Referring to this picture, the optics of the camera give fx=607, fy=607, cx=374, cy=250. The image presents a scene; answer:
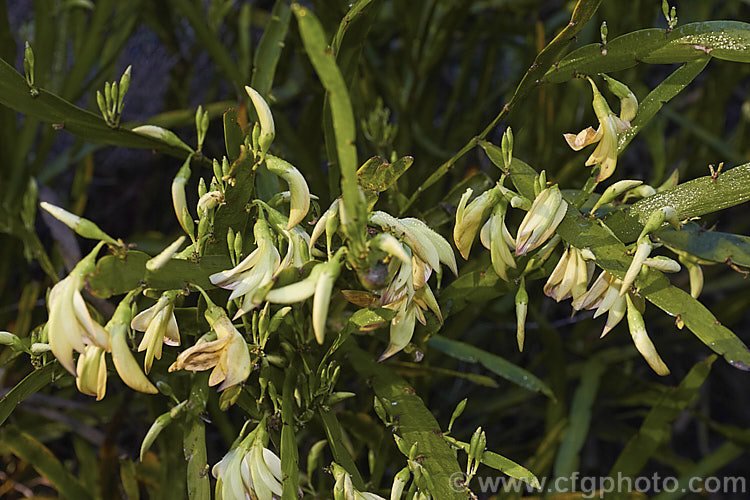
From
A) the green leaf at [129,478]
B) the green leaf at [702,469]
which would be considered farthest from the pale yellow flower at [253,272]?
the green leaf at [702,469]

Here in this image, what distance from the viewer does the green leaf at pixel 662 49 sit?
366mm

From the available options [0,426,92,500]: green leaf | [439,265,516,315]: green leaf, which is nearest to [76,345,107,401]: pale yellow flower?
[439,265,516,315]: green leaf

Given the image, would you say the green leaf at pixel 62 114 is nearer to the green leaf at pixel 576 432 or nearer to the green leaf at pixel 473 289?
the green leaf at pixel 473 289

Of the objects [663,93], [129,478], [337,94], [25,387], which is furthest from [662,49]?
[129,478]

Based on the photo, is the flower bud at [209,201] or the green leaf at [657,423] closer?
the flower bud at [209,201]

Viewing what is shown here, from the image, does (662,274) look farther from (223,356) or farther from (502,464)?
(223,356)

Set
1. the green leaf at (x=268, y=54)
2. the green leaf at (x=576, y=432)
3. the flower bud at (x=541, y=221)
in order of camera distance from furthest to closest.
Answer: the green leaf at (x=576, y=432), the green leaf at (x=268, y=54), the flower bud at (x=541, y=221)

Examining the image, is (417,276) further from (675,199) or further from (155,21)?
(155,21)

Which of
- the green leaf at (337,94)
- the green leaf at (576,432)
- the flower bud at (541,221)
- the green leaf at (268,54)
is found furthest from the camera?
the green leaf at (576,432)

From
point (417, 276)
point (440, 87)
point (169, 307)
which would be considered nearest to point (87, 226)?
point (169, 307)

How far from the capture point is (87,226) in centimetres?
30

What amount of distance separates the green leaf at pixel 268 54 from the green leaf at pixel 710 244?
349 mm

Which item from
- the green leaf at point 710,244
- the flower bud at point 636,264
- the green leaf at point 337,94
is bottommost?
the green leaf at point 710,244

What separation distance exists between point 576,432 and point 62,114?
59 centimetres
